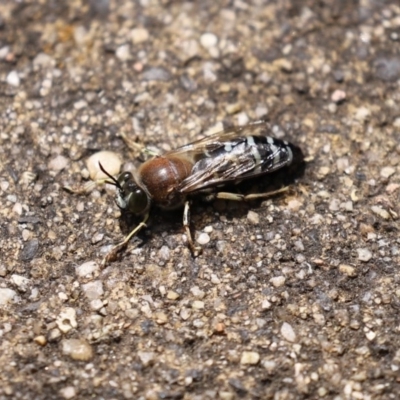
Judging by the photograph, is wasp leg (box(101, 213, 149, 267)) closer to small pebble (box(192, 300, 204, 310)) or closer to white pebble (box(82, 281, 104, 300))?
white pebble (box(82, 281, 104, 300))

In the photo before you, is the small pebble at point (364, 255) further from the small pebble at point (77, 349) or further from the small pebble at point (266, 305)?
the small pebble at point (77, 349)

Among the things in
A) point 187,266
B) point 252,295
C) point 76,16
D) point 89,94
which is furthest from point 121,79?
point 252,295

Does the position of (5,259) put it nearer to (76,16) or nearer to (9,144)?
(9,144)

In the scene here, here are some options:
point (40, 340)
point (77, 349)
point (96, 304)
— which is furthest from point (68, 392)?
point (96, 304)

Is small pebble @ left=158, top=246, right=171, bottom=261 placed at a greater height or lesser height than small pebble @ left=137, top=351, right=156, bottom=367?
greater

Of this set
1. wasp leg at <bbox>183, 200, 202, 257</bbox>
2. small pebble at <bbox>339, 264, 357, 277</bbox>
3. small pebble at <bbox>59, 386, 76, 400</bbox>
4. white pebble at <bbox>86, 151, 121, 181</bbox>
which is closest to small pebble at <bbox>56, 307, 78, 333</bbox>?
small pebble at <bbox>59, 386, 76, 400</bbox>

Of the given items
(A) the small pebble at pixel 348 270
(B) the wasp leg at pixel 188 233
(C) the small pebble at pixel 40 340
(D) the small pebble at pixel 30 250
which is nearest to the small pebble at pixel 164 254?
(B) the wasp leg at pixel 188 233
